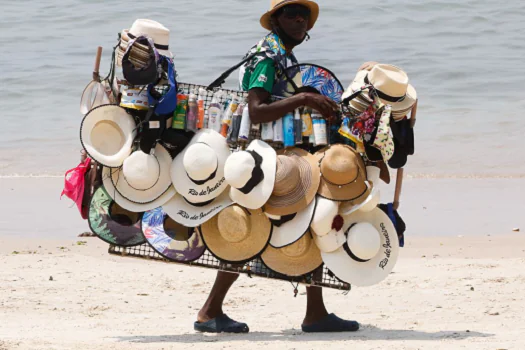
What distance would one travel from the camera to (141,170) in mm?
4711

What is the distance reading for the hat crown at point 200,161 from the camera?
467 cm

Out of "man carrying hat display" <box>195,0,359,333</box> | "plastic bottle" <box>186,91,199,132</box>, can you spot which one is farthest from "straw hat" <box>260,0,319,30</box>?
"plastic bottle" <box>186,91,199,132</box>

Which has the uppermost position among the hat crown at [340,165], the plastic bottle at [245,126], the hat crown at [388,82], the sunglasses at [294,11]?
the sunglasses at [294,11]

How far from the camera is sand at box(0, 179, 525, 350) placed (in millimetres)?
4789

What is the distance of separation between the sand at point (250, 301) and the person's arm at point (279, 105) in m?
1.08

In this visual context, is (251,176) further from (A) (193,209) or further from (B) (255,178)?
(A) (193,209)

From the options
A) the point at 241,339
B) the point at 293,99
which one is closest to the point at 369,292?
the point at 241,339

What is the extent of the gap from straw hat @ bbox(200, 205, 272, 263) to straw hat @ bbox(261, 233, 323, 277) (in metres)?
0.09

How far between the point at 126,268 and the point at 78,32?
45.3 ft

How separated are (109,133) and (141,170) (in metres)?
0.26

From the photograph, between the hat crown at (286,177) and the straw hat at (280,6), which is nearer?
the hat crown at (286,177)

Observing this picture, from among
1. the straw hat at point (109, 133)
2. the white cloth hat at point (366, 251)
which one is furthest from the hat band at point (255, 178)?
the straw hat at point (109, 133)

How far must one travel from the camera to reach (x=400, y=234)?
5000mm

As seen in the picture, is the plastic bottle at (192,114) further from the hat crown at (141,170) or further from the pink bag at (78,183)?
the pink bag at (78,183)
